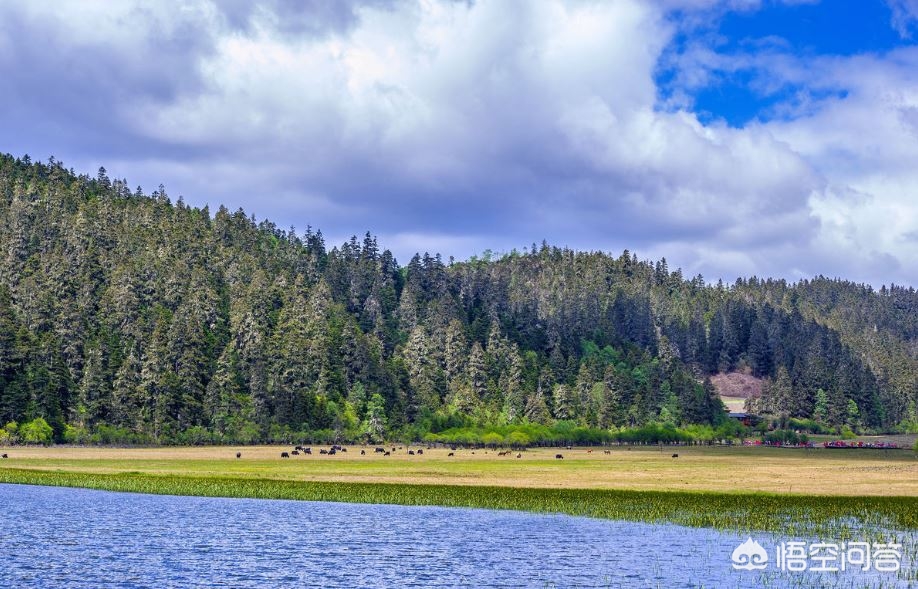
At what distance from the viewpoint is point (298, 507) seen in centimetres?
8019

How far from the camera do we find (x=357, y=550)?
189 ft

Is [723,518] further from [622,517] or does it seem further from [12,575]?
[12,575]

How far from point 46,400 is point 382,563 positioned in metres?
139

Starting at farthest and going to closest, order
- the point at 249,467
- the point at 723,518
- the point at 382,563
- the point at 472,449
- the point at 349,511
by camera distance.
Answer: the point at 472,449, the point at 249,467, the point at 349,511, the point at 723,518, the point at 382,563

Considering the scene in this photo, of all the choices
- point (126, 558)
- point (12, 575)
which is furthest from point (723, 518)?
point (12, 575)

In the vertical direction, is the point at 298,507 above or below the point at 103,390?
below

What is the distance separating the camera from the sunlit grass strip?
2721 inches

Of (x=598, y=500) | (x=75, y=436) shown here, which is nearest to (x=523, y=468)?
(x=598, y=500)

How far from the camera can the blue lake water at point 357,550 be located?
48.8 m

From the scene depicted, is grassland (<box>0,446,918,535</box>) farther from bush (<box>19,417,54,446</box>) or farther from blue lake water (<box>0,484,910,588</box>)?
bush (<box>19,417,54,446</box>)
